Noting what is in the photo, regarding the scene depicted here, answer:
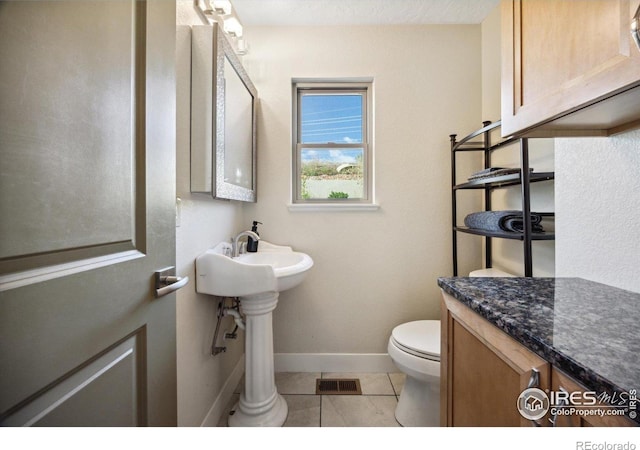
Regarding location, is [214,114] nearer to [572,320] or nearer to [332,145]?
[332,145]

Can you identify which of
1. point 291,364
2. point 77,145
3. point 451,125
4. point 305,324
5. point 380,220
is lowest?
point 291,364

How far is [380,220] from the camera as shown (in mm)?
1810

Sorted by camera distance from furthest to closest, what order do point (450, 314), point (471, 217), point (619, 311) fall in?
point (471, 217), point (450, 314), point (619, 311)

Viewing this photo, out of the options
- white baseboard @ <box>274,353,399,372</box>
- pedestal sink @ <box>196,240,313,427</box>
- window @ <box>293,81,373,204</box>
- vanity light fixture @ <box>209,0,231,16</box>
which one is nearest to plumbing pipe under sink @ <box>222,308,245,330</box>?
pedestal sink @ <box>196,240,313,427</box>

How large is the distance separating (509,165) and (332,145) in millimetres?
1125

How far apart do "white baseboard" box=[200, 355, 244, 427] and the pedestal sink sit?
0.08 metres

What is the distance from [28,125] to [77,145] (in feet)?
0.23

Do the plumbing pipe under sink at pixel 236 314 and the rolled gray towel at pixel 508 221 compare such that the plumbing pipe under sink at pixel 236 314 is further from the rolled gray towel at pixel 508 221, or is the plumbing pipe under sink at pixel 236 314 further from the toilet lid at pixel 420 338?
the rolled gray towel at pixel 508 221

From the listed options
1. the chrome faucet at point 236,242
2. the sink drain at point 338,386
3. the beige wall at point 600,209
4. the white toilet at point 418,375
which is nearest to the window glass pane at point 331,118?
the chrome faucet at point 236,242

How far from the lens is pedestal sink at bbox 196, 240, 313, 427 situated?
1.17m

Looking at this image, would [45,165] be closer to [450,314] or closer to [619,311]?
[450,314]

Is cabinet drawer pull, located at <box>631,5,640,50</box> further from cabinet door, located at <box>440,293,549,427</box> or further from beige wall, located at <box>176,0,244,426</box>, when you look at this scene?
beige wall, located at <box>176,0,244,426</box>

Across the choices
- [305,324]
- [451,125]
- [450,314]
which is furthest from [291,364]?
[451,125]

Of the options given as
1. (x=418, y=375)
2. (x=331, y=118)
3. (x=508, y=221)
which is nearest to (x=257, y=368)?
(x=418, y=375)
